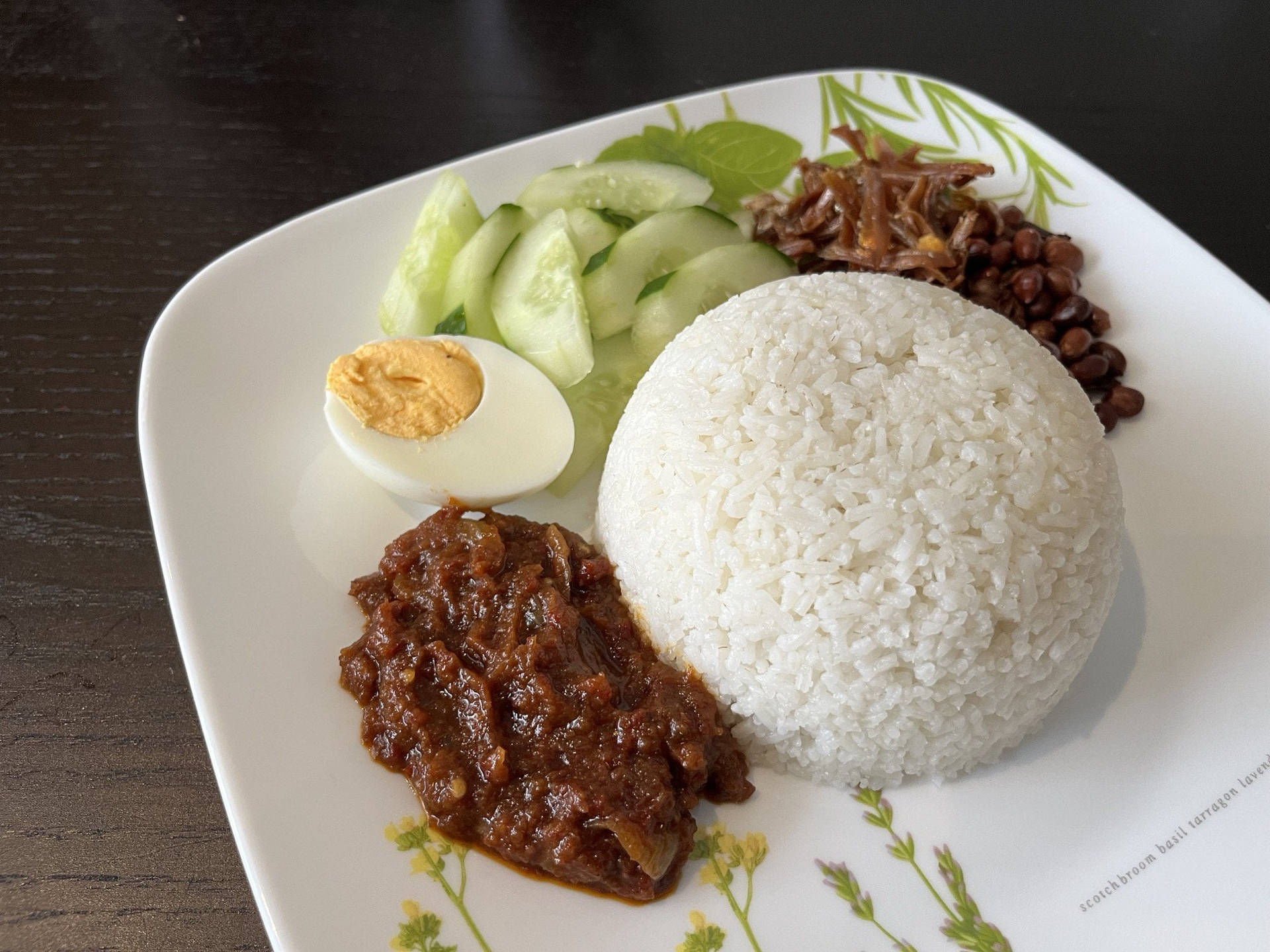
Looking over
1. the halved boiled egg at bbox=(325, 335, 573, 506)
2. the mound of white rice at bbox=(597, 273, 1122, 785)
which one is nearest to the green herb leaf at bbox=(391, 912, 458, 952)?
the mound of white rice at bbox=(597, 273, 1122, 785)

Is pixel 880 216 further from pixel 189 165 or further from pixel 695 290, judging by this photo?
pixel 189 165

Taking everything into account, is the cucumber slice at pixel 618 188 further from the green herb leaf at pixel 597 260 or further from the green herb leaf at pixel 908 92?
the green herb leaf at pixel 908 92

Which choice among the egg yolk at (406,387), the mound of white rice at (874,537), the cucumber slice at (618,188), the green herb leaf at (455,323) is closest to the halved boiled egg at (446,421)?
the egg yolk at (406,387)

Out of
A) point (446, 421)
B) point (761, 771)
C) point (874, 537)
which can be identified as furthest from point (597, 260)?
point (761, 771)

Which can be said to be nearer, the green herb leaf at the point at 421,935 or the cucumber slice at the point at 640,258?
the green herb leaf at the point at 421,935

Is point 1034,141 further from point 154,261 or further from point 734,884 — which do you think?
point 154,261

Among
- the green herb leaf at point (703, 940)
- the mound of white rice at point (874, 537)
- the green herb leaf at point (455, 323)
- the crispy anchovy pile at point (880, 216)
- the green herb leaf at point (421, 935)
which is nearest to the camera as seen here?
the green herb leaf at point (421, 935)
